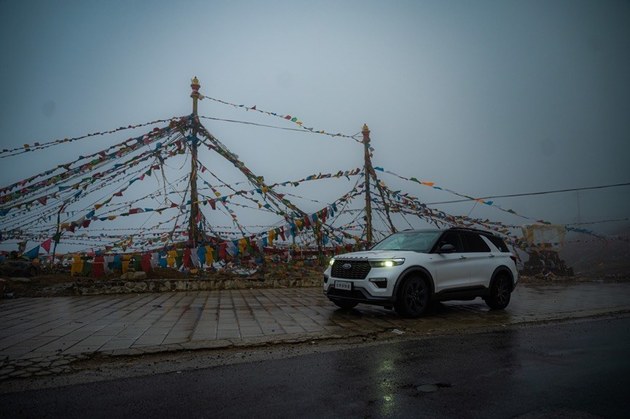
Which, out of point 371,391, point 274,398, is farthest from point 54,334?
point 371,391

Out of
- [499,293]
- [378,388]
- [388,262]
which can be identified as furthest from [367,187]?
[378,388]

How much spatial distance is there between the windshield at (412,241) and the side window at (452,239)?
153 mm

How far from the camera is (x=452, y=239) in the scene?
7727mm

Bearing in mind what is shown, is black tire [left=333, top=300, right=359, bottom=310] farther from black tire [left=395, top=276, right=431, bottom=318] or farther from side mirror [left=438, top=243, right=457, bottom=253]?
side mirror [left=438, top=243, right=457, bottom=253]

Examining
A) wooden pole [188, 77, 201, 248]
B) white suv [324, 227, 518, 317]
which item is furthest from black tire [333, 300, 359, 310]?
wooden pole [188, 77, 201, 248]

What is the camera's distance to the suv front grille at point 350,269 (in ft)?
22.3

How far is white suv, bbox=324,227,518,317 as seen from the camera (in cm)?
660

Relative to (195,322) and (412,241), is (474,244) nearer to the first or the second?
(412,241)

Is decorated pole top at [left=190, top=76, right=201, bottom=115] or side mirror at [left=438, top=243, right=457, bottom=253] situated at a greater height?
decorated pole top at [left=190, top=76, right=201, bottom=115]

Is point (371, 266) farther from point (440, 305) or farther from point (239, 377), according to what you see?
point (239, 377)

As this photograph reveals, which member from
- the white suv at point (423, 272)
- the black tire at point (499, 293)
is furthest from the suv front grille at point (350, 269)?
the black tire at point (499, 293)

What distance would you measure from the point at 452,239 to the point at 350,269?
7.98 feet

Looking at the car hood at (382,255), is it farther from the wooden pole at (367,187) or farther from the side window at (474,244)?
the wooden pole at (367,187)

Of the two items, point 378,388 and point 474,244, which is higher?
point 474,244
